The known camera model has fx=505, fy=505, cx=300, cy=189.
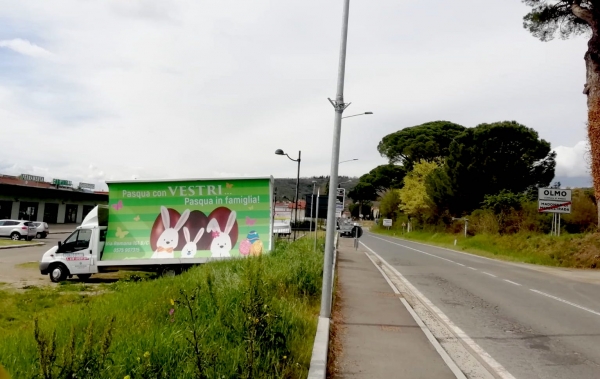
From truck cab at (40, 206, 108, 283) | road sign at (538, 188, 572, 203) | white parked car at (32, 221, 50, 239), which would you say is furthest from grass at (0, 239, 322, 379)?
white parked car at (32, 221, 50, 239)

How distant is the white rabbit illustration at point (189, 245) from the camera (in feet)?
52.9

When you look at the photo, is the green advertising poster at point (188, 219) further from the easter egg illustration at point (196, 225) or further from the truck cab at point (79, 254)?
Result: the truck cab at point (79, 254)

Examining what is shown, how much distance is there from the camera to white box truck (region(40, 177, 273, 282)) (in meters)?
16.3

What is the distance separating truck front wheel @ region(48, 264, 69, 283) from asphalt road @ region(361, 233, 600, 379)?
11440 mm

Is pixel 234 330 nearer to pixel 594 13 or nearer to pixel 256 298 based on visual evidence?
pixel 256 298

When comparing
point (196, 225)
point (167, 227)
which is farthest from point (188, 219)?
point (167, 227)

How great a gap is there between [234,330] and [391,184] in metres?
82.1

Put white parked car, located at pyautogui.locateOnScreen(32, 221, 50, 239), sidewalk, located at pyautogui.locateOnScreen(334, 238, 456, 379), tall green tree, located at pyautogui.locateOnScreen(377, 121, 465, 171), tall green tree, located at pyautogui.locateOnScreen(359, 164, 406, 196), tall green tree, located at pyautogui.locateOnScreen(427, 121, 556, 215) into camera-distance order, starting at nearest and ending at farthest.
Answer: sidewalk, located at pyautogui.locateOnScreen(334, 238, 456, 379) < white parked car, located at pyautogui.locateOnScreen(32, 221, 50, 239) < tall green tree, located at pyautogui.locateOnScreen(427, 121, 556, 215) < tall green tree, located at pyautogui.locateOnScreen(377, 121, 465, 171) < tall green tree, located at pyautogui.locateOnScreen(359, 164, 406, 196)

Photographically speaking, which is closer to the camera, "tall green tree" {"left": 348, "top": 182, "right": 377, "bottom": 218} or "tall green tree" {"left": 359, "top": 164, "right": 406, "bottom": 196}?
"tall green tree" {"left": 359, "top": 164, "right": 406, "bottom": 196}

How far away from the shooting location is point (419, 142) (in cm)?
6844

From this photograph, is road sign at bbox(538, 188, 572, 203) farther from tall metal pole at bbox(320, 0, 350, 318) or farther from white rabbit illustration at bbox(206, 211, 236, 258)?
tall metal pole at bbox(320, 0, 350, 318)

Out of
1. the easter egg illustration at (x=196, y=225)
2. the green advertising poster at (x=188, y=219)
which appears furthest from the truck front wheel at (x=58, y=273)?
the easter egg illustration at (x=196, y=225)

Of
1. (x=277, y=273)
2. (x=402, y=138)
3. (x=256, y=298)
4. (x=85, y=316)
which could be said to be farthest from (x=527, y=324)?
(x=402, y=138)

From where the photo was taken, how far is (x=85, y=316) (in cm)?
632
